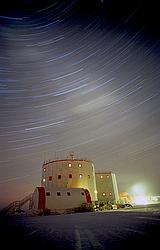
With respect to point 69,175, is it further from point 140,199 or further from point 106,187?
point 140,199

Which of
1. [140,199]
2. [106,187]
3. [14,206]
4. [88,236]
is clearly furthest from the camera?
[140,199]

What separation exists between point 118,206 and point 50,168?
2179 cm

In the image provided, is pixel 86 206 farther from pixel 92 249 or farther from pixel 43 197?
pixel 92 249

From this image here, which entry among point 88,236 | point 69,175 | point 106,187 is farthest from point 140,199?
point 88,236

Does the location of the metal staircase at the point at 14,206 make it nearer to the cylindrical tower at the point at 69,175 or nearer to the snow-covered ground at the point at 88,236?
the cylindrical tower at the point at 69,175

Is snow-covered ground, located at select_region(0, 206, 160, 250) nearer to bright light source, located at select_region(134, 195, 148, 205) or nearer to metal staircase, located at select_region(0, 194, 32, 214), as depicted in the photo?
metal staircase, located at select_region(0, 194, 32, 214)

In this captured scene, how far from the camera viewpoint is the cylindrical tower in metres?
52.4

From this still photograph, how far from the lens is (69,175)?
5338cm

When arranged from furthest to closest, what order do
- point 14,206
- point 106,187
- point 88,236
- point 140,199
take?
1. point 140,199
2. point 106,187
3. point 14,206
4. point 88,236

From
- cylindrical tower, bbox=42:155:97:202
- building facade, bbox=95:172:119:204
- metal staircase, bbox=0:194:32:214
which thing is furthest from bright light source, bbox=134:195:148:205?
metal staircase, bbox=0:194:32:214

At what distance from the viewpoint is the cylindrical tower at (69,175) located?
172ft

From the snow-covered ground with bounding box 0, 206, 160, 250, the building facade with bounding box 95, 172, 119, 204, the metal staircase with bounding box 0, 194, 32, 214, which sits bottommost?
the snow-covered ground with bounding box 0, 206, 160, 250

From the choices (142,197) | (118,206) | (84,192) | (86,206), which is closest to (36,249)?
(86,206)

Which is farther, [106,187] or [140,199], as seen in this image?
[140,199]
